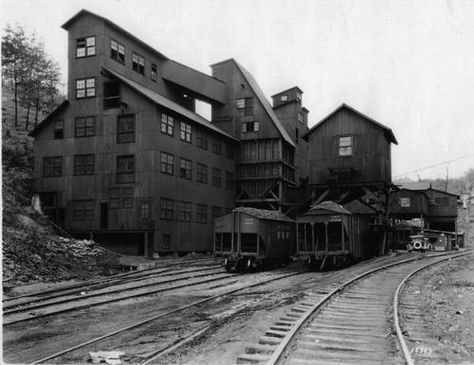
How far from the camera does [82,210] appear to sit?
98.2 feet

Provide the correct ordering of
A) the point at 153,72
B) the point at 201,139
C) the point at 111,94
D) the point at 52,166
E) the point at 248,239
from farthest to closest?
the point at 153,72 < the point at 201,139 < the point at 52,166 < the point at 111,94 < the point at 248,239

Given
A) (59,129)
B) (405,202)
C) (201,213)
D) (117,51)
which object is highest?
(117,51)

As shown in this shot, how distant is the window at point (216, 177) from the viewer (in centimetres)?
3541

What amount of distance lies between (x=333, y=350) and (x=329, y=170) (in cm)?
2336

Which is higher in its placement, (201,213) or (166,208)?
(166,208)

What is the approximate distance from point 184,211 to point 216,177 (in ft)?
17.4

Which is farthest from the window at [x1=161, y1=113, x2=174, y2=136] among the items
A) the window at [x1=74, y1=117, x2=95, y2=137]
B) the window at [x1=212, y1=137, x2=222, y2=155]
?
the window at [x1=212, y1=137, x2=222, y2=155]

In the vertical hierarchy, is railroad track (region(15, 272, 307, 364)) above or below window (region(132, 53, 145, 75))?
below

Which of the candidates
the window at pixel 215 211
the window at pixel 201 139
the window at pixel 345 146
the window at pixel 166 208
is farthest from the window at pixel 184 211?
the window at pixel 345 146

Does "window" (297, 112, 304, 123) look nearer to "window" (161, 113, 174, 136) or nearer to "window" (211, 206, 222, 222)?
"window" (211, 206, 222, 222)

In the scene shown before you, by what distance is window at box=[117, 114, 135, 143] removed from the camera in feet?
97.0

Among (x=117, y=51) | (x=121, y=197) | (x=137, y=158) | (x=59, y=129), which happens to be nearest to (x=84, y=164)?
(x=59, y=129)

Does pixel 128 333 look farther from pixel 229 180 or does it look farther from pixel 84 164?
pixel 229 180

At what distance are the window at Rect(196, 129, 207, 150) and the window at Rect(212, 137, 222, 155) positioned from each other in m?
1.20
